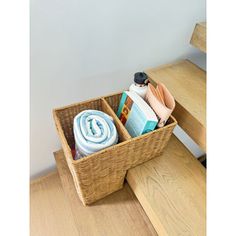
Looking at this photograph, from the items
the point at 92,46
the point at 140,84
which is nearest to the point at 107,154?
the point at 140,84

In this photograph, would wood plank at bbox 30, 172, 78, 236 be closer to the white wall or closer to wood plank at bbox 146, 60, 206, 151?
the white wall

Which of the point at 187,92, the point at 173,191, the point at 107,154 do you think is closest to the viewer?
the point at 107,154

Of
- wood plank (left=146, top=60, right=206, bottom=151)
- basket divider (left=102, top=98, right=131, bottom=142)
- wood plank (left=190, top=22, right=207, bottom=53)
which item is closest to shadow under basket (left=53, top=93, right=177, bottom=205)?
basket divider (left=102, top=98, right=131, bottom=142)

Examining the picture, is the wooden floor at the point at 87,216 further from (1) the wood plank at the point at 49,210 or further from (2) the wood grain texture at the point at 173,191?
(2) the wood grain texture at the point at 173,191

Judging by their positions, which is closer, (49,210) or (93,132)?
(93,132)

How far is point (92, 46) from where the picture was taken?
65cm

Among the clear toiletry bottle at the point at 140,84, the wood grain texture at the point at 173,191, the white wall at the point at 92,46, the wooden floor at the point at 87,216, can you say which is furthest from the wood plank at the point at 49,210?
the clear toiletry bottle at the point at 140,84

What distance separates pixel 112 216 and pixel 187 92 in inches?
20.3

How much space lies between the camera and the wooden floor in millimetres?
696

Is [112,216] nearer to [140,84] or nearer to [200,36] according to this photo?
[140,84]

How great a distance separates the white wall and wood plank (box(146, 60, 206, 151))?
2.2 inches
